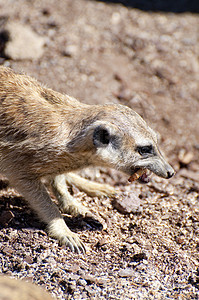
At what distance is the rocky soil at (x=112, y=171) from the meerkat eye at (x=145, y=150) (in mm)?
868

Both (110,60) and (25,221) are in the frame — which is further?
(110,60)

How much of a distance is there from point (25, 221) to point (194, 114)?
142 inches

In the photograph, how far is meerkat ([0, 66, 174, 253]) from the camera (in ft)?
14.2

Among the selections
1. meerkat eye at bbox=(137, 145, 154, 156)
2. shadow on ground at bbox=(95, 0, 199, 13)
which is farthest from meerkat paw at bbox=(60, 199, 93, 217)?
shadow on ground at bbox=(95, 0, 199, 13)

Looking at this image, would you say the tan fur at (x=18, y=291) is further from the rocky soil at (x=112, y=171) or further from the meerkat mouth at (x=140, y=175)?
the meerkat mouth at (x=140, y=175)

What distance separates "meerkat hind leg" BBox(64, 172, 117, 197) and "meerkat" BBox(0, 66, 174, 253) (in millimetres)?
860

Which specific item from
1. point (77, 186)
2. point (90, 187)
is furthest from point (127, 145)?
point (77, 186)

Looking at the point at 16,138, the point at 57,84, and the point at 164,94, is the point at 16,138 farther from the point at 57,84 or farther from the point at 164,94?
the point at 164,94

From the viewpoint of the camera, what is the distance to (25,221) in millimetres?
4602

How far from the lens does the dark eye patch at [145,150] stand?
4367mm

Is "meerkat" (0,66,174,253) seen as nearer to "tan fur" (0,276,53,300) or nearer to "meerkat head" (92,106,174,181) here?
"meerkat head" (92,106,174,181)

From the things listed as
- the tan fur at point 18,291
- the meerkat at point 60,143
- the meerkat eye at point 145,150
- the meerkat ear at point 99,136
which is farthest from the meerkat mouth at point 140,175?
the tan fur at point 18,291

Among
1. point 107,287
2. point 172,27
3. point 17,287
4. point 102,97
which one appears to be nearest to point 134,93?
point 102,97

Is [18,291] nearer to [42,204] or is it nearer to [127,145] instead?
[42,204]
